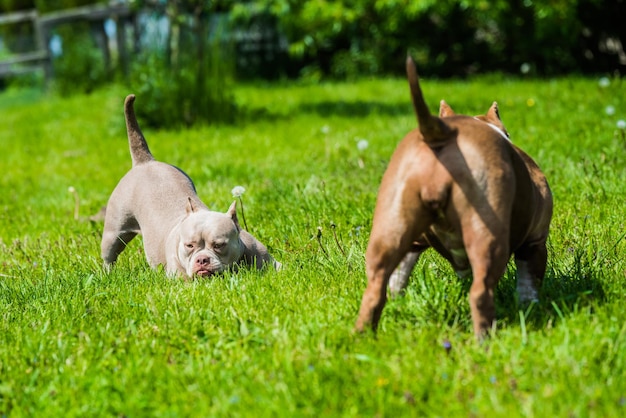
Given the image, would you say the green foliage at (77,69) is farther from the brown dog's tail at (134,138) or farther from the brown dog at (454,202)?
the brown dog at (454,202)

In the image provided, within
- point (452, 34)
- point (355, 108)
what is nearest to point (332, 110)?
point (355, 108)

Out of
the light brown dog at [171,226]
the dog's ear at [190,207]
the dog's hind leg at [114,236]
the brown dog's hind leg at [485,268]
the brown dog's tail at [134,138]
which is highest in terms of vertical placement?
the brown dog's hind leg at [485,268]

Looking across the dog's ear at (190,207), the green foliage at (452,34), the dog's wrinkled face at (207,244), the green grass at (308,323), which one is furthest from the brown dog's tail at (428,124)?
the green foliage at (452,34)

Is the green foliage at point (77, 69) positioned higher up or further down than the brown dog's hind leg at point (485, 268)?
further down

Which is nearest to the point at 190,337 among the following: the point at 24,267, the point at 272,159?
the point at 24,267

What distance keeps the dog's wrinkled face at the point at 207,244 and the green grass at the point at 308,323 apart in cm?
14

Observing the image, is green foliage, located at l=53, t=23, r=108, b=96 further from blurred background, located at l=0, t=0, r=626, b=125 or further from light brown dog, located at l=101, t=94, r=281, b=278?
light brown dog, located at l=101, t=94, r=281, b=278

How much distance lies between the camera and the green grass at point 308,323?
8.82 ft

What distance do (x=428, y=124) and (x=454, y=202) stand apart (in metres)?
0.29

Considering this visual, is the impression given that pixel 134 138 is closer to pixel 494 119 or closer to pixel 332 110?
pixel 494 119

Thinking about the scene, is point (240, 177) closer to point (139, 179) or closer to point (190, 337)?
point (139, 179)

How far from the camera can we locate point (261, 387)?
2787 millimetres

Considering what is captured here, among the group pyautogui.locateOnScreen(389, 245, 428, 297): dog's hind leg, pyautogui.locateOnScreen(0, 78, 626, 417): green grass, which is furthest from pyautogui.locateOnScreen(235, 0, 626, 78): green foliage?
pyautogui.locateOnScreen(389, 245, 428, 297): dog's hind leg

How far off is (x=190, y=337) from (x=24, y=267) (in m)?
2.12
